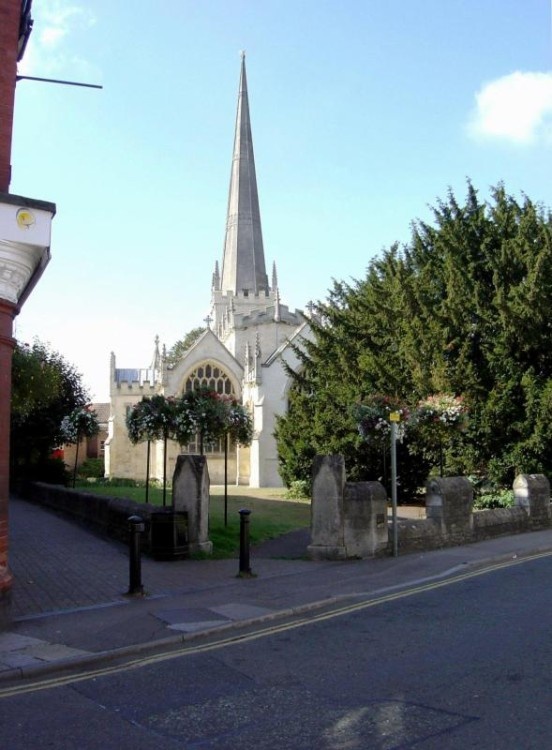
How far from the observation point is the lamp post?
7676mm

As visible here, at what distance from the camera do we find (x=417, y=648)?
6.77 m

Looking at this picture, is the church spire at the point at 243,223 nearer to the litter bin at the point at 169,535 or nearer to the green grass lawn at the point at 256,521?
the green grass lawn at the point at 256,521

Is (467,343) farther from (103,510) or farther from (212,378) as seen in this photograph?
(212,378)

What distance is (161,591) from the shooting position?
1007 cm

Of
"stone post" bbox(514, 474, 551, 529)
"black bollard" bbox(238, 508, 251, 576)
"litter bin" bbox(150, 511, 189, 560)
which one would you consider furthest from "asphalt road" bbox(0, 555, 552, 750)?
"stone post" bbox(514, 474, 551, 529)

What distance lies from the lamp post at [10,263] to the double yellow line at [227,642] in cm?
195

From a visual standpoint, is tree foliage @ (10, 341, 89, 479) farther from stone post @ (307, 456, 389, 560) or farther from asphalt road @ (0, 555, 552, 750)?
asphalt road @ (0, 555, 552, 750)

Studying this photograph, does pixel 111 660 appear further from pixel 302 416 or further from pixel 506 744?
pixel 302 416

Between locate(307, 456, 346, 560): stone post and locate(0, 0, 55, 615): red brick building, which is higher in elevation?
locate(0, 0, 55, 615): red brick building

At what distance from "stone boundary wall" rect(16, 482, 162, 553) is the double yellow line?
16.1 feet

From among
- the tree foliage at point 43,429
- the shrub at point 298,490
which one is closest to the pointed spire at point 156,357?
the tree foliage at point 43,429

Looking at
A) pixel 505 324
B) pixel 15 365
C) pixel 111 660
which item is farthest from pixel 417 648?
pixel 505 324

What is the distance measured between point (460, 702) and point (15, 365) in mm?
10545

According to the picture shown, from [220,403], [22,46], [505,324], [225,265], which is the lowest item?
[220,403]
